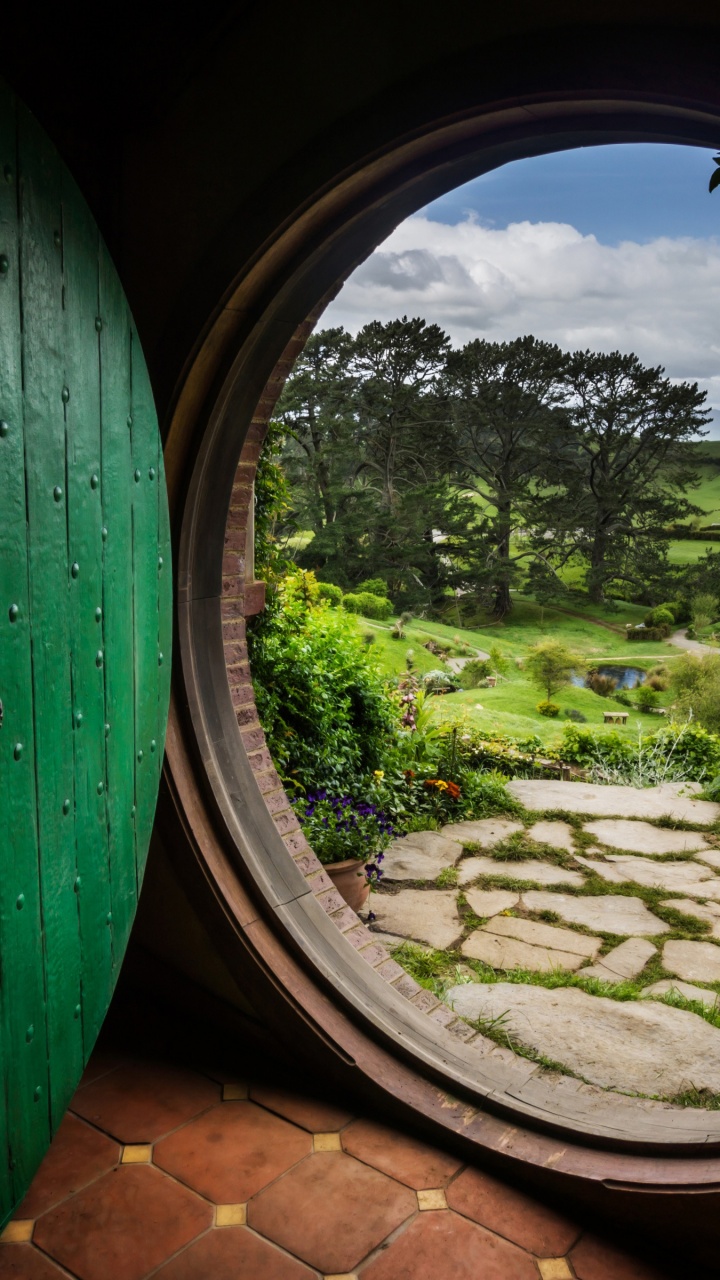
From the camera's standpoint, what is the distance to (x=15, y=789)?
0.99 meters

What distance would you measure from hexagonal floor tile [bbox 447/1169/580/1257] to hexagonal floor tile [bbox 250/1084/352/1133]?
31cm

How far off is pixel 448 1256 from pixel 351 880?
1820mm

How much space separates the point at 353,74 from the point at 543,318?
18.2m

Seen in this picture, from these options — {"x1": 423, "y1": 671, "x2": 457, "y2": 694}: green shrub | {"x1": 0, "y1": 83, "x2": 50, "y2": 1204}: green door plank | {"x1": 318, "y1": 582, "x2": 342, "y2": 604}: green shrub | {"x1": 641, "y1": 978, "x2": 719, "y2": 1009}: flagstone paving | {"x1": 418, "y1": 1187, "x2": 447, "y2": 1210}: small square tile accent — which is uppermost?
{"x1": 0, "y1": 83, "x2": 50, "y2": 1204}: green door plank

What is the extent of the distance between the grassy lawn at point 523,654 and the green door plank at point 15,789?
395cm

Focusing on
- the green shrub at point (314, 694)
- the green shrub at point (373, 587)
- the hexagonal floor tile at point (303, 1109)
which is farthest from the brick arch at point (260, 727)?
the green shrub at point (373, 587)

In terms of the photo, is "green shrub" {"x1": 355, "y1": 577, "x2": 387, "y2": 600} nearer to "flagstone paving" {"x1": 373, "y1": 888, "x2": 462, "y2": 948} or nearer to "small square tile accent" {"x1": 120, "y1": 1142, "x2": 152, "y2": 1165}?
"flagstone paving" {"x1": 373, "y1": 888, "x2": 462, "y2": 948}

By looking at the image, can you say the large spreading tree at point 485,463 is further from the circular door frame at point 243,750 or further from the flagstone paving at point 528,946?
the circular door frame at point 243,750

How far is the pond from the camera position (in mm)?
11464

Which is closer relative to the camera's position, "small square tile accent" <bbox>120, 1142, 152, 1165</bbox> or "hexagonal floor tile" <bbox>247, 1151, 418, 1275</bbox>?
"hexagonal floor tile" <bbox>247, 1151, 418, 1275</bbox>

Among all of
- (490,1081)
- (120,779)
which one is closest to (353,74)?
(120,779)

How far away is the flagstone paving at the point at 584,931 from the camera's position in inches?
106

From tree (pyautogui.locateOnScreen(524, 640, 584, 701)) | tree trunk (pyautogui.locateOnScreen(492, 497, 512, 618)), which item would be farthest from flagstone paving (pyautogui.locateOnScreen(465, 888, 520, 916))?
tree trunk (pyautogui.locateOnScreen(492, 497, 512, 618))

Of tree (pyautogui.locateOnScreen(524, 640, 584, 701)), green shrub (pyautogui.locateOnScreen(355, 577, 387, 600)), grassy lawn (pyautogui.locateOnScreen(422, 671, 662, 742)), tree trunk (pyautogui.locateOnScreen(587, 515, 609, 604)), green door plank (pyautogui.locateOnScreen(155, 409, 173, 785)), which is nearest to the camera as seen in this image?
green door plank (pyautogui.locateOnScreen(155, 409, 173, 785))
